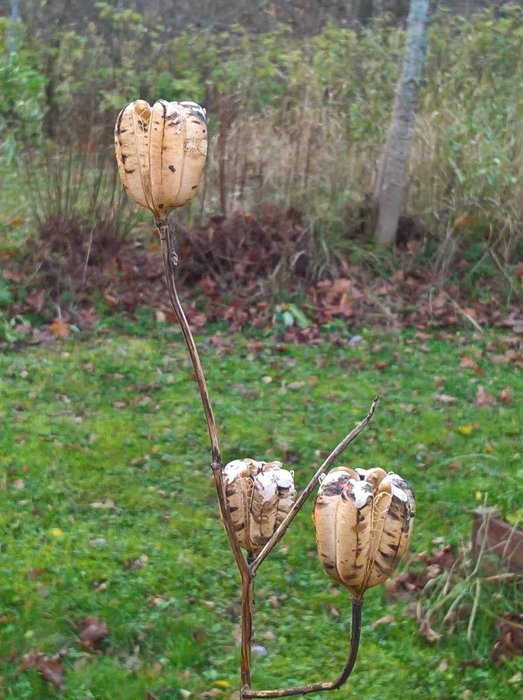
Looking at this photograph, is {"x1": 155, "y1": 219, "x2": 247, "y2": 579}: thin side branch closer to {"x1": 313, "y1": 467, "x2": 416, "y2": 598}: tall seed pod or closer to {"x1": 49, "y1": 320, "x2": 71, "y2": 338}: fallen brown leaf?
{"x1": 313, "y1": 467, "x2": 416, "y2": 598}: tall seed pod

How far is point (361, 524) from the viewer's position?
119cm

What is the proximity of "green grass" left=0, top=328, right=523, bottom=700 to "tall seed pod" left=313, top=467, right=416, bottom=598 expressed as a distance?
2.58 meters

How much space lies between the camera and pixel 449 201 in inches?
331

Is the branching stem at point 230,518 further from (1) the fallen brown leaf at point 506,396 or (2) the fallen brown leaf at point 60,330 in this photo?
(2) the fallen brown leaf at point 60,330

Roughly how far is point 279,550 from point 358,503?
11.8ft

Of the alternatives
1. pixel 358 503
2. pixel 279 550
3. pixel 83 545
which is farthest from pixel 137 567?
pixel 358 503

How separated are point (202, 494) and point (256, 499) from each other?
386cm

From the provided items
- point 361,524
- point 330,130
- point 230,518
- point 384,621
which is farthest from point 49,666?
point 330,130

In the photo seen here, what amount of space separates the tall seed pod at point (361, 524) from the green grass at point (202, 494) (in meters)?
2.58

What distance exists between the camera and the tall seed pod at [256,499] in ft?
4.41

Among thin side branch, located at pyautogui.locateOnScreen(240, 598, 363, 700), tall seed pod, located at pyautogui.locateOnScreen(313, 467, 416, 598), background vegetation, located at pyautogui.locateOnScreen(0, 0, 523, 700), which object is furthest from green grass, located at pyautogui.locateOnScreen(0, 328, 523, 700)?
tall seed pod, located at pyautogui.locateOnScreen(313, 467, 416, 598)

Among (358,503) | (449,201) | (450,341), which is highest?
(358,503)

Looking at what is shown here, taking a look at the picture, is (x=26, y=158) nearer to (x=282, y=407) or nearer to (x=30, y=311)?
(x=30, y=311)

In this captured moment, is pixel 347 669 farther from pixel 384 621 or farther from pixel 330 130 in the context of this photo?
pixel 330 130
